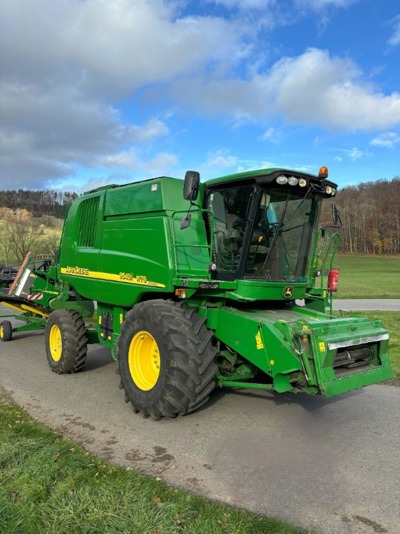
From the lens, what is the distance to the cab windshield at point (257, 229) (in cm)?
514

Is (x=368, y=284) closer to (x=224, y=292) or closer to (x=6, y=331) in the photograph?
(x=6, y=331)

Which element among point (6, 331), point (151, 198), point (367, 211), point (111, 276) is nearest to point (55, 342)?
point (111, 276)

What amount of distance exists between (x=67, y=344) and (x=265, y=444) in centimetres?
378

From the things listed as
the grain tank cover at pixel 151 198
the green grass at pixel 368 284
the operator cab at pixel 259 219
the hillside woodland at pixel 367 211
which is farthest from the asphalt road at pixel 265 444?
the hillside woodland at pixel 367 211

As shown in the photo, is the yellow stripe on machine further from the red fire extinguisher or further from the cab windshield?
the red fire extinguisher

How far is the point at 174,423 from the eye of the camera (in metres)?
4.97

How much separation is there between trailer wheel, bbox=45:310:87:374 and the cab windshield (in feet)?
9.78

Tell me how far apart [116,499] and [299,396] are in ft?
11.0

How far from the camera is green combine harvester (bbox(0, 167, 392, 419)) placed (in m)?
4.52

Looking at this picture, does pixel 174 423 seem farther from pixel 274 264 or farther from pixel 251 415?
pixel 274 264

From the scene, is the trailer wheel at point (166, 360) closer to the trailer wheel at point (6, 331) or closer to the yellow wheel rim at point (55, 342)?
the yellow wheel rim at point (55, 342)

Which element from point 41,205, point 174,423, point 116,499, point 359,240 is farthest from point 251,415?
point 359,240

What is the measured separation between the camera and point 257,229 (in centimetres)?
518

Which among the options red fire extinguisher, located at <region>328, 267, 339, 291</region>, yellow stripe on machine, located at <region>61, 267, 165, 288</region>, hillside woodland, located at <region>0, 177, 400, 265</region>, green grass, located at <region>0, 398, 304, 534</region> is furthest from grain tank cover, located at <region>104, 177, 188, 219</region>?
hillside woodland, located at <region>0, 177, 400, 265</region>
